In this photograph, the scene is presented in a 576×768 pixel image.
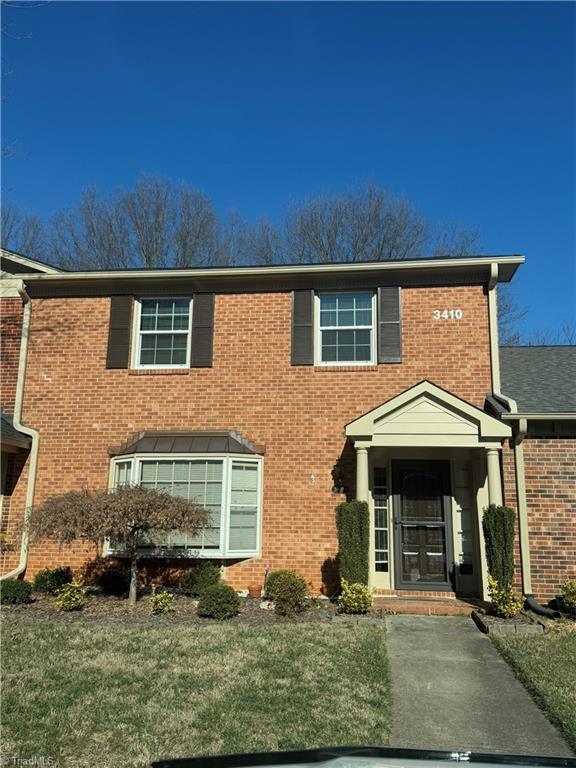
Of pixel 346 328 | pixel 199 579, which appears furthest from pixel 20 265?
pixel 199 579

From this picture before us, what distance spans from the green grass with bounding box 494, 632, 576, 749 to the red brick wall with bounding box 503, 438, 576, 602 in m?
1.69

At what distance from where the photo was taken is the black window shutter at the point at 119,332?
1130 centimetres

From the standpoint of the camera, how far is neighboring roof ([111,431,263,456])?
10.4 m

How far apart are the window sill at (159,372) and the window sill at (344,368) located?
8.09 feet

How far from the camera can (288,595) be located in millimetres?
8539

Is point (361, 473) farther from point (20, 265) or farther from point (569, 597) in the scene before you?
point (20, 265)

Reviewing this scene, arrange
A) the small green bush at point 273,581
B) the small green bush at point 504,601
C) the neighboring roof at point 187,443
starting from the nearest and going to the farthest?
1. the small green bush at point 504,601
2. the small green bush at point 273,581
3. the neighboring roof at point 187,443

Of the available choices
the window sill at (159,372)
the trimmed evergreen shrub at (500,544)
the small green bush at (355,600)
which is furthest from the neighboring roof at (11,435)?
the trimmed evergreen shrub at (500,544)

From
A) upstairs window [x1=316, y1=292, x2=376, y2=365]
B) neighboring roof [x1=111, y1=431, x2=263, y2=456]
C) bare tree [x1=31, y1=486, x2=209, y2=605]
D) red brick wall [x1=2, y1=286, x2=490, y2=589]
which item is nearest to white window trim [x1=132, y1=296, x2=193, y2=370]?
red brick wall [x1=2, y1=286, x2=490, y2=589]

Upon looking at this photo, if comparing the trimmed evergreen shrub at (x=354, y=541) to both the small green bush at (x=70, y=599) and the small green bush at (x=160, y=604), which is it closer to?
the small green bush at (x=160, y=604)

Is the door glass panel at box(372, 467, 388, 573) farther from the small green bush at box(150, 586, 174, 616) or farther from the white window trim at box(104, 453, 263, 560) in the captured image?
the small green bush at box(150, 586, 174, 616)

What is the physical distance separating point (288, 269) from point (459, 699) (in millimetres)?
7622

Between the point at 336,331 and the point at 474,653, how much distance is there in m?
5.95

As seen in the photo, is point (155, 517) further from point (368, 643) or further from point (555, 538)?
point (555, 538)
